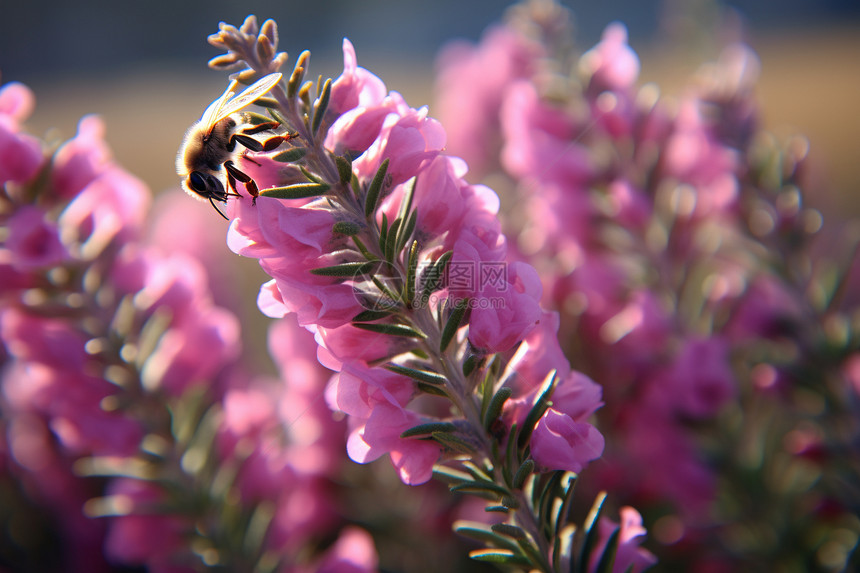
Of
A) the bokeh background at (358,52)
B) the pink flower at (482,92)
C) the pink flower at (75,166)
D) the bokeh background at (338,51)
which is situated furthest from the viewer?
the bokeh background at (338,51)

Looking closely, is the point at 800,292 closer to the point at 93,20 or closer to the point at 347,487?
the point at 347,487

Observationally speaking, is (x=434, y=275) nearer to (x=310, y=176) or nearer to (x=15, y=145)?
(x=310, y=176)

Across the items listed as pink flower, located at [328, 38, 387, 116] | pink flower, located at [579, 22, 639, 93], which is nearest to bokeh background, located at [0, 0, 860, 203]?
pink flower, located at [579, 22, 639, 93]

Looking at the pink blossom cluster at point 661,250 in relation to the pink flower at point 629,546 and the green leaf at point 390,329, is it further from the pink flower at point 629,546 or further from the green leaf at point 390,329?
the green leaf at point 390,329

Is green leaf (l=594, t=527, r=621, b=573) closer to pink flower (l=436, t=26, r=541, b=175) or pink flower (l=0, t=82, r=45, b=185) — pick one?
pink flower (l=0, t=82, r=45, b=185)

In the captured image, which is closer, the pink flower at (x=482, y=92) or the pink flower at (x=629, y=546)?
the pink flower at (x=629, y=546)

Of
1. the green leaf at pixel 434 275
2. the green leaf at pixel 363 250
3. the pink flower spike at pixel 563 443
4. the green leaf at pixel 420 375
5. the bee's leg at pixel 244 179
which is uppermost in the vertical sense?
the bee's leg at pixel 244 179

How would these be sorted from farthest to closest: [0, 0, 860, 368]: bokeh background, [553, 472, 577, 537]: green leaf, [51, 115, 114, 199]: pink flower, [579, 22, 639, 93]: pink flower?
[0, 0, 860, 368]: bokeh background → [579, 22, 639, 93]: pink flower → [51, 115, 114, 199]: pink flower → [553, 472, 577, 537]: green leaf

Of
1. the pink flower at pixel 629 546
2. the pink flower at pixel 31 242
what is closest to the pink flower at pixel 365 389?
the pink flower at pixel 629 546
